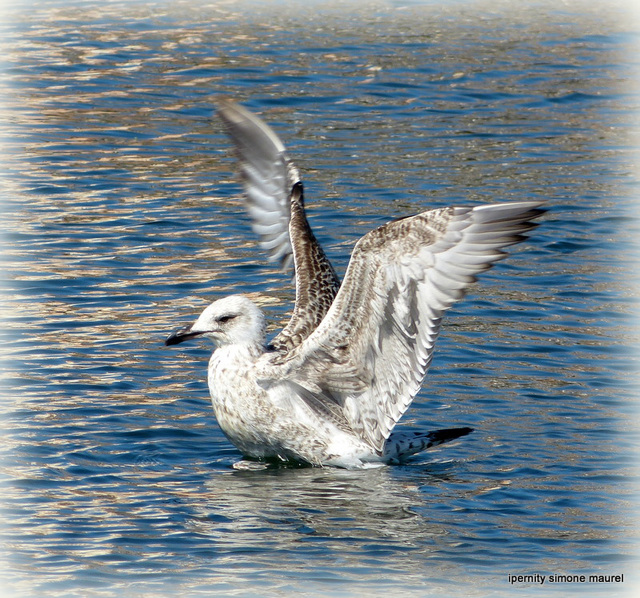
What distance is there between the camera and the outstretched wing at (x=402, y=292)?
317 inches

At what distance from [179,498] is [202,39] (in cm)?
1327

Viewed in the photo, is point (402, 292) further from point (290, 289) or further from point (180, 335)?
point (290, 289)

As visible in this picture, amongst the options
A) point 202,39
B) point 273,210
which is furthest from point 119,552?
point 202,39

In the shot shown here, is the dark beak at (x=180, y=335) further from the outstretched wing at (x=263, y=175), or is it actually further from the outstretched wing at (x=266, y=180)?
the outstretched wing at (x=263, y=175)

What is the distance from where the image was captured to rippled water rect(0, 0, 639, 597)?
7.30 metres

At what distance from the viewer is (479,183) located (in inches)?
581

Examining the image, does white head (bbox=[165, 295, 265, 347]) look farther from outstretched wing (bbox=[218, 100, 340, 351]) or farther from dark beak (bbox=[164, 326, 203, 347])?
outstretched wing (bbox=[218, 100, 340, 351])

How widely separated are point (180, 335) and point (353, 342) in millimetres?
1288

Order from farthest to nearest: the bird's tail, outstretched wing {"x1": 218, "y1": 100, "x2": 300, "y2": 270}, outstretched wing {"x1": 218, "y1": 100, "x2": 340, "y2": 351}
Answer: outstretched wing {"x1": 218, "y1": 100, "x2": 300, "y2": 270}
outstretched wing {"x1": 218, "y1": 100, "x2": 340, "y2": 351}
the bird's tail

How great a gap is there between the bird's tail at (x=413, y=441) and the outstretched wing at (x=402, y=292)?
13.6 inches

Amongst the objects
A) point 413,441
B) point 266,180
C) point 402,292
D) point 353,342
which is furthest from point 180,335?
point 266,180

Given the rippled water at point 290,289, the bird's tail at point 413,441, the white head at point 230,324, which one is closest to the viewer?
the rippled water at point 290,289

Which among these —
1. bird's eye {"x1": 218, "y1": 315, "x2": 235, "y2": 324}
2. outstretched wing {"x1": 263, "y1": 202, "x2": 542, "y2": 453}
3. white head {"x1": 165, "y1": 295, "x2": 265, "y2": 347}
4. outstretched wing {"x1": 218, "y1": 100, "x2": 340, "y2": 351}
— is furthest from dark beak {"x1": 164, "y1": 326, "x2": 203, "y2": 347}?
outstretched wing {"x1": 218, "y1": 100, "x2": 340, "y2": 351}

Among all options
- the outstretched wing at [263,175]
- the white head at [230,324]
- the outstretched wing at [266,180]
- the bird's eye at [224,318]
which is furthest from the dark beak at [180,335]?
the outstretched wing at [263,175]
